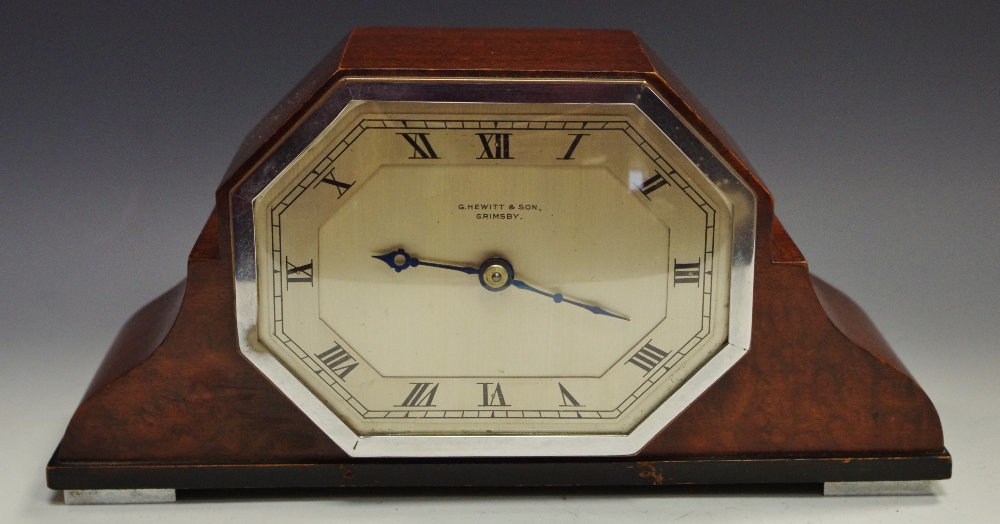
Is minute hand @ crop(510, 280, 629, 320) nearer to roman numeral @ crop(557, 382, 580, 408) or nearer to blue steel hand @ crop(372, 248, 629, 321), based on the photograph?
blue steel hand @ crop(372, 248, 629, 321)

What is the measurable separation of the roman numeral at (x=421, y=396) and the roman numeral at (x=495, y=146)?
1.47 ft

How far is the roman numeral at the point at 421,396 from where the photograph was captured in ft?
8.36

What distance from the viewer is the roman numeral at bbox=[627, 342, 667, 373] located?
254cm

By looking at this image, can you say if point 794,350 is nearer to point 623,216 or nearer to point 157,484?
point 623,216

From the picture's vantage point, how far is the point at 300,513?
2553mm

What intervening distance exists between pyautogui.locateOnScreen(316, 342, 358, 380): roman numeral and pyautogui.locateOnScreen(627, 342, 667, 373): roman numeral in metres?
0.52

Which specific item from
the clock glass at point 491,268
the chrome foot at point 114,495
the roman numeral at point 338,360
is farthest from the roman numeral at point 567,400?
the chrome foot at point 114,495

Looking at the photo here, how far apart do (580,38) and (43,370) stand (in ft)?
4.90

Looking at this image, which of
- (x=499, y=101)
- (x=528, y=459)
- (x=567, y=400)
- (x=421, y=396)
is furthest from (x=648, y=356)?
(x=499, y=101)

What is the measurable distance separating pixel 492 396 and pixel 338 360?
29cm

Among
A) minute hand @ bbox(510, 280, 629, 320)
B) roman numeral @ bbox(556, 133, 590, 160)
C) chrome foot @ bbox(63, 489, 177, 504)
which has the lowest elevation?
chrome foot @ bbox(63, 489, 177, 504)

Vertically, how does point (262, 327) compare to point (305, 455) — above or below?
above

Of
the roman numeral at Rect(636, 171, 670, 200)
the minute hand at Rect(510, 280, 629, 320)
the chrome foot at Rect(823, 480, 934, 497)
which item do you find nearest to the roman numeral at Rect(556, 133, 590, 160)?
the roman numeral at Rect(636, 171, 670, 200)

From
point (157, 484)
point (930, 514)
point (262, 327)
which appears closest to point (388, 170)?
point (262, 327)
